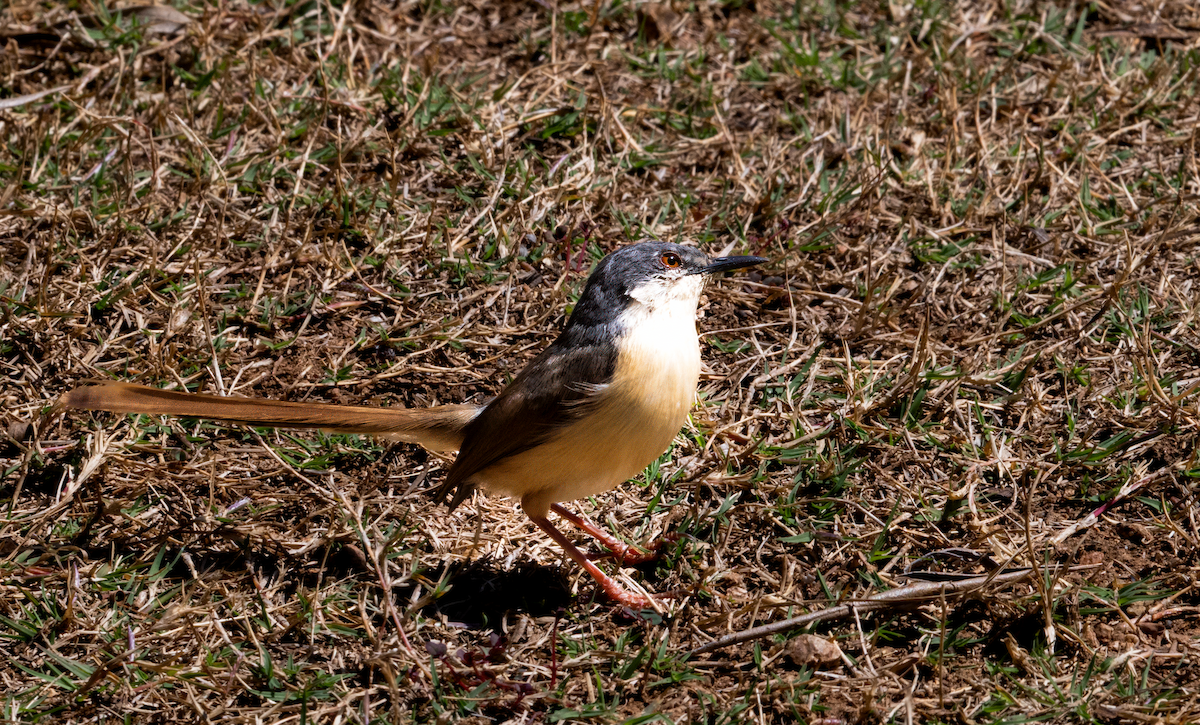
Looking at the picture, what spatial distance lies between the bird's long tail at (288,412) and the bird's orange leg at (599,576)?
53 cm

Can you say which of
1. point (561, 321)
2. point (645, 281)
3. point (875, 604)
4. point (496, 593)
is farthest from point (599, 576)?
point (561, 321)

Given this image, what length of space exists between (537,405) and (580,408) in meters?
0.21

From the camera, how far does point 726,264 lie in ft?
15.4

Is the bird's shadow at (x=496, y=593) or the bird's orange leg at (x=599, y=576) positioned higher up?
the bird's orange leg at (x=599, y=576)

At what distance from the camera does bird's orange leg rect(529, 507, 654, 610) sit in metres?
4.26

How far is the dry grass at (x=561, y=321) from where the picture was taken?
157 inches

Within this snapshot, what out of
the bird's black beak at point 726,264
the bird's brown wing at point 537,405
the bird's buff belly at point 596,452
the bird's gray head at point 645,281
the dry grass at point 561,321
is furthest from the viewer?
the bird's black beak at point 726,264

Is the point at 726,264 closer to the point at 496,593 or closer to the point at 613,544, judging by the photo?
the point at 613,544

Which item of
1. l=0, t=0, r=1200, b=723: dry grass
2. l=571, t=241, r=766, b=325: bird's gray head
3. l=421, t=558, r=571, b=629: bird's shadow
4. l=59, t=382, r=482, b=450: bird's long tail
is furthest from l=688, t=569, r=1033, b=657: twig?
l=59, t=382, r=482, b=450: bird's long tail

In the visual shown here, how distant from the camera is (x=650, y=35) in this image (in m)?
6.96

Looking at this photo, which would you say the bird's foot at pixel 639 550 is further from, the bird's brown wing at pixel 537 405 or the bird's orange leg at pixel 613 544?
the bird's brown wing at pixel 537 405

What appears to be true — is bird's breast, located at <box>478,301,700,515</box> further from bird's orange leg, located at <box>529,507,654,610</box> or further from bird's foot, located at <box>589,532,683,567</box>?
bird's foot, located at <box>589,532,683,567</box>

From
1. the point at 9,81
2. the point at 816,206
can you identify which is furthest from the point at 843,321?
the point at 9,81

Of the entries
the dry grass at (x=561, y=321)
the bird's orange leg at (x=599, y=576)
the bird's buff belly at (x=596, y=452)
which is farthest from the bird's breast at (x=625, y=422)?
the dry grass at (x=561, y=321)
